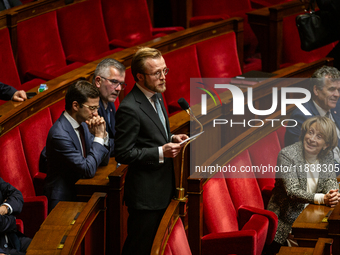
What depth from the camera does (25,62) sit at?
125cm

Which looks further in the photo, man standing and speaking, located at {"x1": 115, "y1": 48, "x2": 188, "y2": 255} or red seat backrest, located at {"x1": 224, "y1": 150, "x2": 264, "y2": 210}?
red seat backrest, located at {"x1": 224, "y1": 150, "x2": 264, "y2": 210}

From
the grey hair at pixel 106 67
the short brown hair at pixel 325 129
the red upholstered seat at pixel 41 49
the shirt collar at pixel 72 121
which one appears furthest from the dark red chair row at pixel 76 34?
the short brown hair at pixel 325 129

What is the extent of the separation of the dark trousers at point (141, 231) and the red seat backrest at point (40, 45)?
2.31 ft

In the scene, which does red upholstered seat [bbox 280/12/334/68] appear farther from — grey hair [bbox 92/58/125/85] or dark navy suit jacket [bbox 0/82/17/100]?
dark navy suit jacket [bbox 0/82/17/100]

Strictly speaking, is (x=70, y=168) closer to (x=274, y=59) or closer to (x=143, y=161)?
(x=143, y=161)

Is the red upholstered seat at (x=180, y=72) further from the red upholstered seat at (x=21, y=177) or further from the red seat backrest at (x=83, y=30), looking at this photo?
the red upholstered seat at (x=21, y=177)

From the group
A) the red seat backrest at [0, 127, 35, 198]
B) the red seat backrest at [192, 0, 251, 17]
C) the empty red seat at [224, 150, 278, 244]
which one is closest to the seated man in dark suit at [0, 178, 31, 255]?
the red seat backrest at [0, 127, 35, 198]

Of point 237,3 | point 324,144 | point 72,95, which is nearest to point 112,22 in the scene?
point 237,3

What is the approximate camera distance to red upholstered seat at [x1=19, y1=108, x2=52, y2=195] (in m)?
0.87

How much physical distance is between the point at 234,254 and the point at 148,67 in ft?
0.91

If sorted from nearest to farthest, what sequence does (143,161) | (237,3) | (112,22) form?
(143,161) → (112,22) → (237,3)

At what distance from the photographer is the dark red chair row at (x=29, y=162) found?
2.51 feet

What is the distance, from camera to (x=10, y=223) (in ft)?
2.17

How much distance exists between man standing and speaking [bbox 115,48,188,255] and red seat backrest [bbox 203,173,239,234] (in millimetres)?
101
